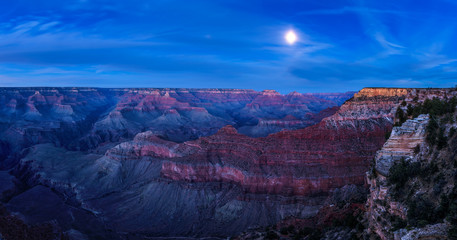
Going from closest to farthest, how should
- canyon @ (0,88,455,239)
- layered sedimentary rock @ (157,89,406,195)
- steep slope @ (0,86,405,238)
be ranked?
canyon @ (0,88,455,239) < steep slope @ (0,86,405,238) < layered sedimentary rock @ (157,89,406,195)

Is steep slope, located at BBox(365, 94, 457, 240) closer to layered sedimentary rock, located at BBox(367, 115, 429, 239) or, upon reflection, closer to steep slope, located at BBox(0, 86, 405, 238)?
layered sedimentary rock, located at BBox(367, 115, 429, 239)

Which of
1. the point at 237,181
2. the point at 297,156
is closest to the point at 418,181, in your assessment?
the point at 297,156

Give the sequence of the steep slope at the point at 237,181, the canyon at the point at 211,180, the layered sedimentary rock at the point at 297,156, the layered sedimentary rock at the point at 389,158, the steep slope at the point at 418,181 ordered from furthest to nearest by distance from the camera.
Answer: the layered sedimentary rock at the point at 297,156, the steep slope at the point at 237,181, the canyon at the point at 211,180, the layered sedimentary rock at the point at 389,158, the steep slope at the point at 418,181

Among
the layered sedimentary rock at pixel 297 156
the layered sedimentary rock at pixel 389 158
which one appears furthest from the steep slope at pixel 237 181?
the layered sedimentary rock at pixel 389 158

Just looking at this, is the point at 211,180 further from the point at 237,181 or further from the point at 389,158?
the point at 389,158

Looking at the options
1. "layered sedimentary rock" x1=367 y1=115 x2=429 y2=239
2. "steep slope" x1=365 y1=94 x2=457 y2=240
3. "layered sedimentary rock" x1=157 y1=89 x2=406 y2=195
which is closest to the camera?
"steep slope" x1=365 y1=94 x2=457 y2=240

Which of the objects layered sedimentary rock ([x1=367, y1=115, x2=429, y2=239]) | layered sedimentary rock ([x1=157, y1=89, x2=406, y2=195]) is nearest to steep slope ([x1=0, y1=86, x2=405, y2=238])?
layered sedimentary rock ([x1=157, y1=89, x2=406, y2=195])

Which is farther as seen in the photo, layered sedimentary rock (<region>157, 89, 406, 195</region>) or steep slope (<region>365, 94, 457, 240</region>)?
layered sedimentary rock (<region>157, 89, 406, 195</region>)

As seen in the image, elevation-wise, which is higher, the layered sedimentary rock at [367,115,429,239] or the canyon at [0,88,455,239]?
the layered sedimentary rock at [367,115,429,239]

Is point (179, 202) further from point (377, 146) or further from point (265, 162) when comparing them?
point (377, 146)

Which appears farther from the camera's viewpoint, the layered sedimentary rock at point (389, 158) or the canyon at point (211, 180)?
the canyon at point (211, 180)

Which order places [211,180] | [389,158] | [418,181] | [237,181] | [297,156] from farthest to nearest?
[211,180] → [237,181] → [297,156] → [389,158] → [418,181]

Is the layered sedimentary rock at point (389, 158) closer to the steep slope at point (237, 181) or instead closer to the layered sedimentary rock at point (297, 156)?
the steep slope at point (237, 181)

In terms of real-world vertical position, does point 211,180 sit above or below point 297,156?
below
